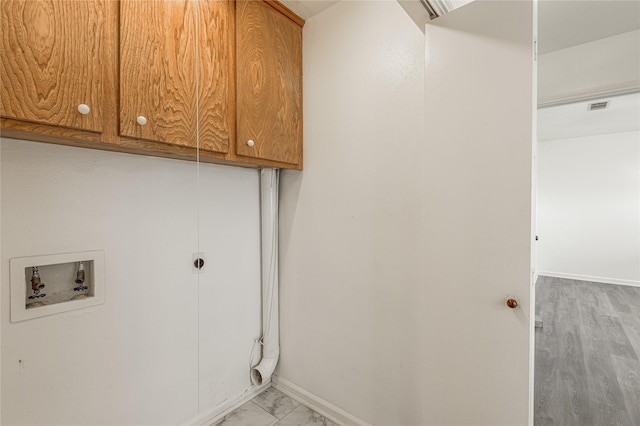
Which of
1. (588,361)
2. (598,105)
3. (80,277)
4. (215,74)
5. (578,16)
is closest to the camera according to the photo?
(80,277)

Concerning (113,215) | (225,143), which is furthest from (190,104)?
(113,215)

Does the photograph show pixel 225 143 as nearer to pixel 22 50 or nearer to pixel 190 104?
pixel 190 104

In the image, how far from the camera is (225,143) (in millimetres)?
1320

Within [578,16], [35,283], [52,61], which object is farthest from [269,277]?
[578,16]

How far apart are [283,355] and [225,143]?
55.2 inches

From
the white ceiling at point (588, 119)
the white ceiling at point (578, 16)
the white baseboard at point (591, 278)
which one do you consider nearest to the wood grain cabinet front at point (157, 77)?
the white ceiling at point (578, 16)

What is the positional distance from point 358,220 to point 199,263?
898 mm

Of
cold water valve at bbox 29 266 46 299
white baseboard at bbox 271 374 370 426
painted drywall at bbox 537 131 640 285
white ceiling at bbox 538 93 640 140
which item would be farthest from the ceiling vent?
cold water valve at bbox 29 266 46 299

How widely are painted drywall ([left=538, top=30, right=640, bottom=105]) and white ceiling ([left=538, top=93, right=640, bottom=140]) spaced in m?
1.38

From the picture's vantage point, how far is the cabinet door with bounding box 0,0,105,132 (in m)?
0.80

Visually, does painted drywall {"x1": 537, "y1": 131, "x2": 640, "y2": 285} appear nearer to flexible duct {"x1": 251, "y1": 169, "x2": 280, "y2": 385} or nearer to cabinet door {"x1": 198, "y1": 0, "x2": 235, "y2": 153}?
flexible duct {"x1": 251, "y1": 169, "x2": 280, "y2": 385}

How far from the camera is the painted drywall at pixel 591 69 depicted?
1.72 meters

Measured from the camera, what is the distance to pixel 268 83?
1.50m

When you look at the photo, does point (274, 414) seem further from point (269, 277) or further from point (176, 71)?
point (176, 71)
